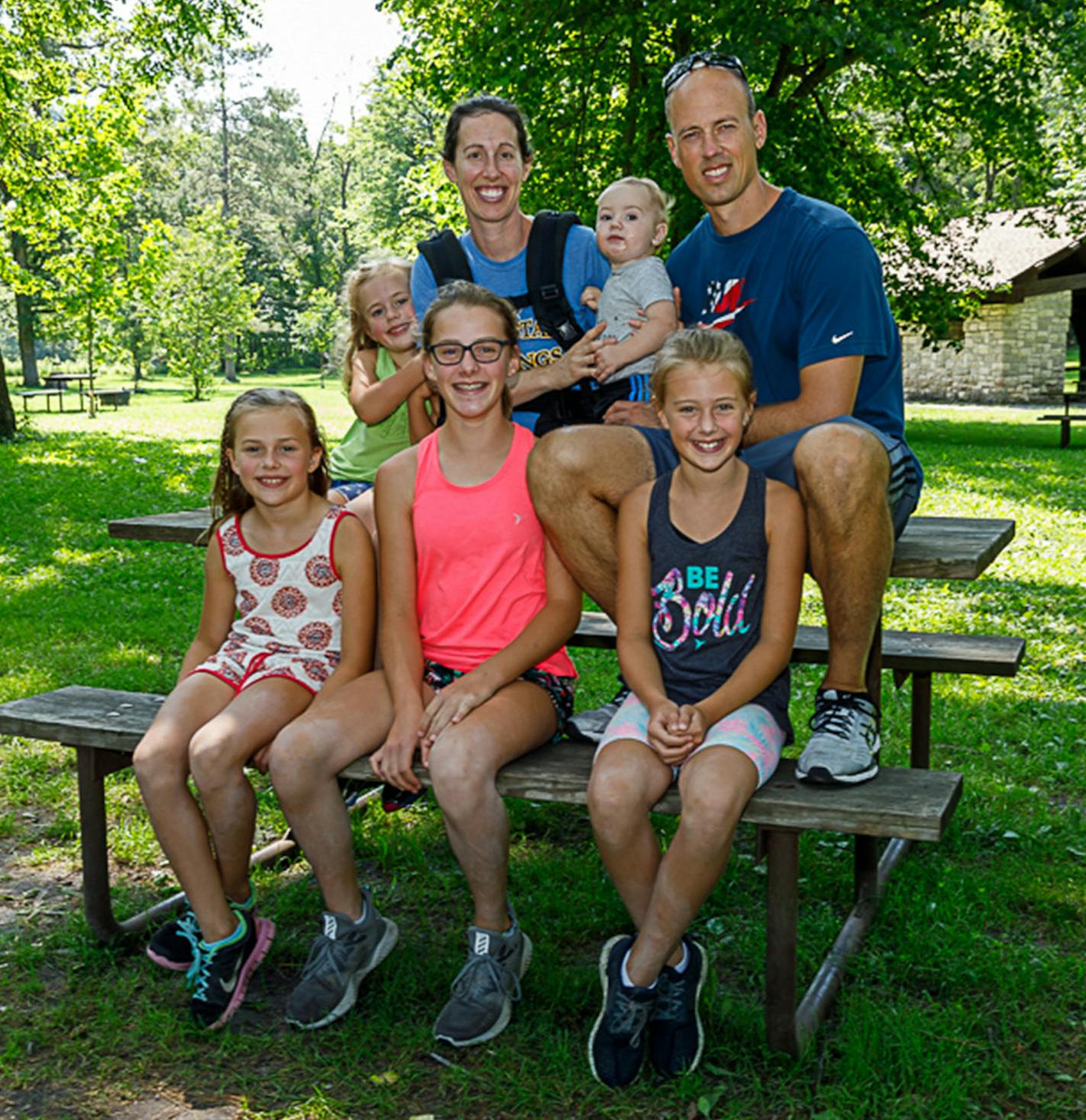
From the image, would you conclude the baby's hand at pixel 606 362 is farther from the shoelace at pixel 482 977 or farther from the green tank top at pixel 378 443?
the shoelace at pixel 482 977

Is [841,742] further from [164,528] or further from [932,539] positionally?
[164,528]

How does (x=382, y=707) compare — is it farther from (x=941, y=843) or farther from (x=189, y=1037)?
(x=941, y=843)

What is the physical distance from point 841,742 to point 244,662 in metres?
1.59

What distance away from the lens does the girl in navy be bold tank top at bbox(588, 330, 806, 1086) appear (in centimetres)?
282

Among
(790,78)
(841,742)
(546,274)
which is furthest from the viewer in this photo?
(790,78)

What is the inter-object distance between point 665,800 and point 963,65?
16.1 meters

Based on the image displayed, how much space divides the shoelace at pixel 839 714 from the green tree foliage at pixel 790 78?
1193 cm

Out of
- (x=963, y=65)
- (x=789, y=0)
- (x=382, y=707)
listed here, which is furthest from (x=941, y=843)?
(x=963, y=65)

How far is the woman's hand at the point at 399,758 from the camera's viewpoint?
3088mm

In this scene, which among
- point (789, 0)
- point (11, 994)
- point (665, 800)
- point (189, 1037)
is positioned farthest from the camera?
point (789, 0)

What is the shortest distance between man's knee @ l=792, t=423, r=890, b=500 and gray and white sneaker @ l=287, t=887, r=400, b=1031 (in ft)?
5.15

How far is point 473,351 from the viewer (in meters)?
3.37

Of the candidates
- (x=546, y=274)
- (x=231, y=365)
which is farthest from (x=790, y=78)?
(x=231, y=365)

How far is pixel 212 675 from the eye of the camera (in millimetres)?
3428
